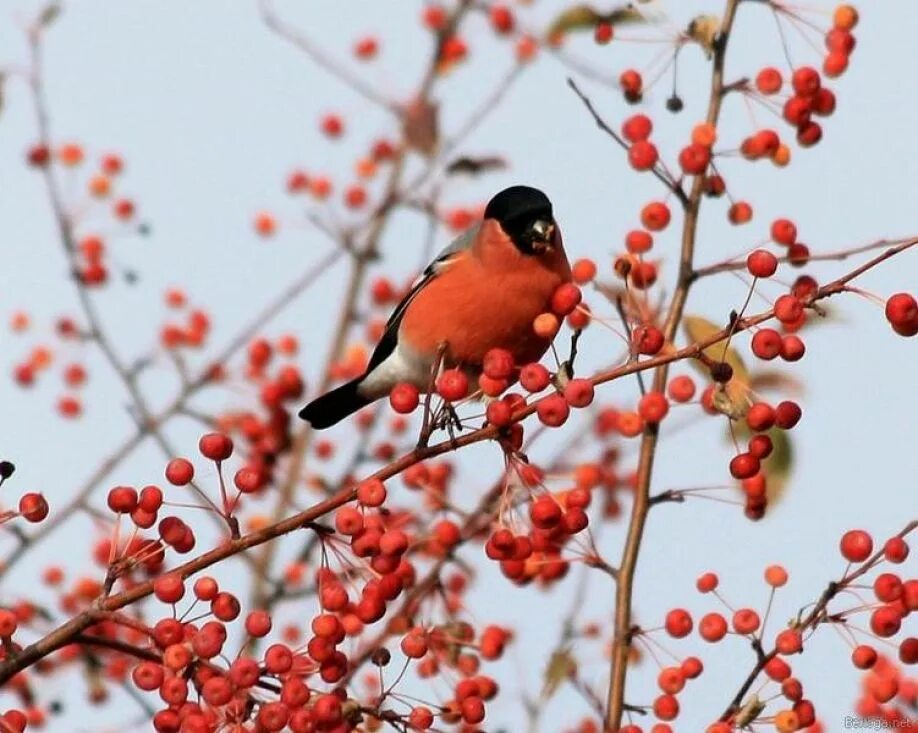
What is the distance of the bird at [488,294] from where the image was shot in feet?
13.0

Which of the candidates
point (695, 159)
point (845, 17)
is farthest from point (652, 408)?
point (845, 17)

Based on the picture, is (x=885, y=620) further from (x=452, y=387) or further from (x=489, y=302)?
(x=489, y=302)

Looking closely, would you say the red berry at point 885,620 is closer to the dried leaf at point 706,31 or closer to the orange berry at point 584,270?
the orange berry at point 584,270

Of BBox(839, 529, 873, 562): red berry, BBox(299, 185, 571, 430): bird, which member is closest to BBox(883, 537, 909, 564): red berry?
BBox(839, 529, 873, 562): red berry

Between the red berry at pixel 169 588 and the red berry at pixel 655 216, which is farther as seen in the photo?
the red berry at pixel 655 216

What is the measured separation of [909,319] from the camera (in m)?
2.54

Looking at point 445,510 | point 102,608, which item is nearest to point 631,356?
point 102,608

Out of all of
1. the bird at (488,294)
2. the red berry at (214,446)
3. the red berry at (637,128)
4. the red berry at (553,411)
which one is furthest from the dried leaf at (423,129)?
the red berry at (553,411)

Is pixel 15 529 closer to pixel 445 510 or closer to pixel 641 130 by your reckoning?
pixel 445 510

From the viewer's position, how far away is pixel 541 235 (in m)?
3.96

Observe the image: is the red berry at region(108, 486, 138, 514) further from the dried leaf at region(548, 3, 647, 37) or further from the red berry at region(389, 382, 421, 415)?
the dried leaf at region(548, 3, 647, 37)

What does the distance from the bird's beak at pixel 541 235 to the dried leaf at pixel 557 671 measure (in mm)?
1005

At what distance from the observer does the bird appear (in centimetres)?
396

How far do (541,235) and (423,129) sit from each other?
52.7 inches
